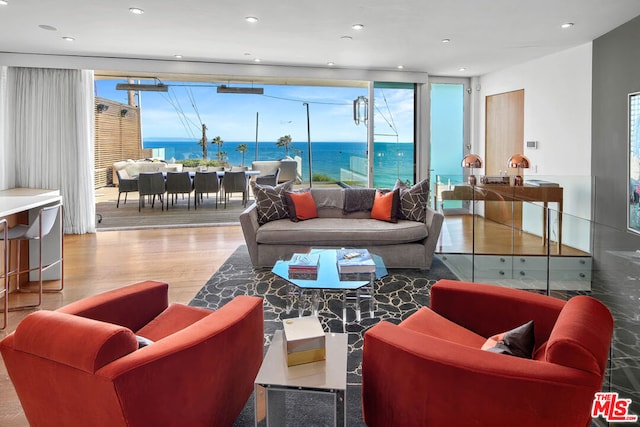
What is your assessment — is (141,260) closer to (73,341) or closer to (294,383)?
(73,341)

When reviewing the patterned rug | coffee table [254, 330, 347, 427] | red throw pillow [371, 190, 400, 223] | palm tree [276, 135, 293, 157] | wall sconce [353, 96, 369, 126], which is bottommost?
the patterned rug

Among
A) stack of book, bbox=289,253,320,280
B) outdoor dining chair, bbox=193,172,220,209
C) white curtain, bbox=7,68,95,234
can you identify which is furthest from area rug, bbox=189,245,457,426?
outdoor dining chair, bbox=193,172,220,209

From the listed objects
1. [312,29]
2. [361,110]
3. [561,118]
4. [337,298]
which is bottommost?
[337,298]

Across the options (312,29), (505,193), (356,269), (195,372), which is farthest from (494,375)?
(312,29)

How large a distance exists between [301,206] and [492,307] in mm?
3055

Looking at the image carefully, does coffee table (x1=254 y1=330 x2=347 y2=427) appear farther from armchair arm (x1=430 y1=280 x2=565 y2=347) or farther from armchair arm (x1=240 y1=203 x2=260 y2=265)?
armchair arm (x1=240 y1=203 x2=260 y2=265)

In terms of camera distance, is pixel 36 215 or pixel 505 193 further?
pixel 505 193

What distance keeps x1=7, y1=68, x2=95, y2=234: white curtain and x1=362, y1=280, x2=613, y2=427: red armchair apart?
6.07 m

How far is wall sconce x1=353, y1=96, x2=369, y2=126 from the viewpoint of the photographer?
289 inches

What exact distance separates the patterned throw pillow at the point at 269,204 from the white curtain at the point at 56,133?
127 inches

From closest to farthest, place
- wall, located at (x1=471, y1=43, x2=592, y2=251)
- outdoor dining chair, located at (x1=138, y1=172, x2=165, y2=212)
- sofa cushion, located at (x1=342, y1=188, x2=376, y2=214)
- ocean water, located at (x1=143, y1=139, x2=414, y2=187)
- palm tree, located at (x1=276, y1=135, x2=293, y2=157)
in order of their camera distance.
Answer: sofa cushion, located at (x1=342, y1=188, x2=376, y2=214) < wall, located at (x1=471, y1=43, x2=592, y2=251) < ocean water, located at (x1=143, y1=139, x2=414, y2=187) < outdoor dining chair, located at (x1=138, y1=172, x2=165, y2=212) < palm tree, located at (x1=276, y1=135, x2=293, y2=157)

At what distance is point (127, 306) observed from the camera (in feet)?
6.90

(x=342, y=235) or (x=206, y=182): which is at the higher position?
(x=206, y=182)

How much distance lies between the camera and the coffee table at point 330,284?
9.95ft
